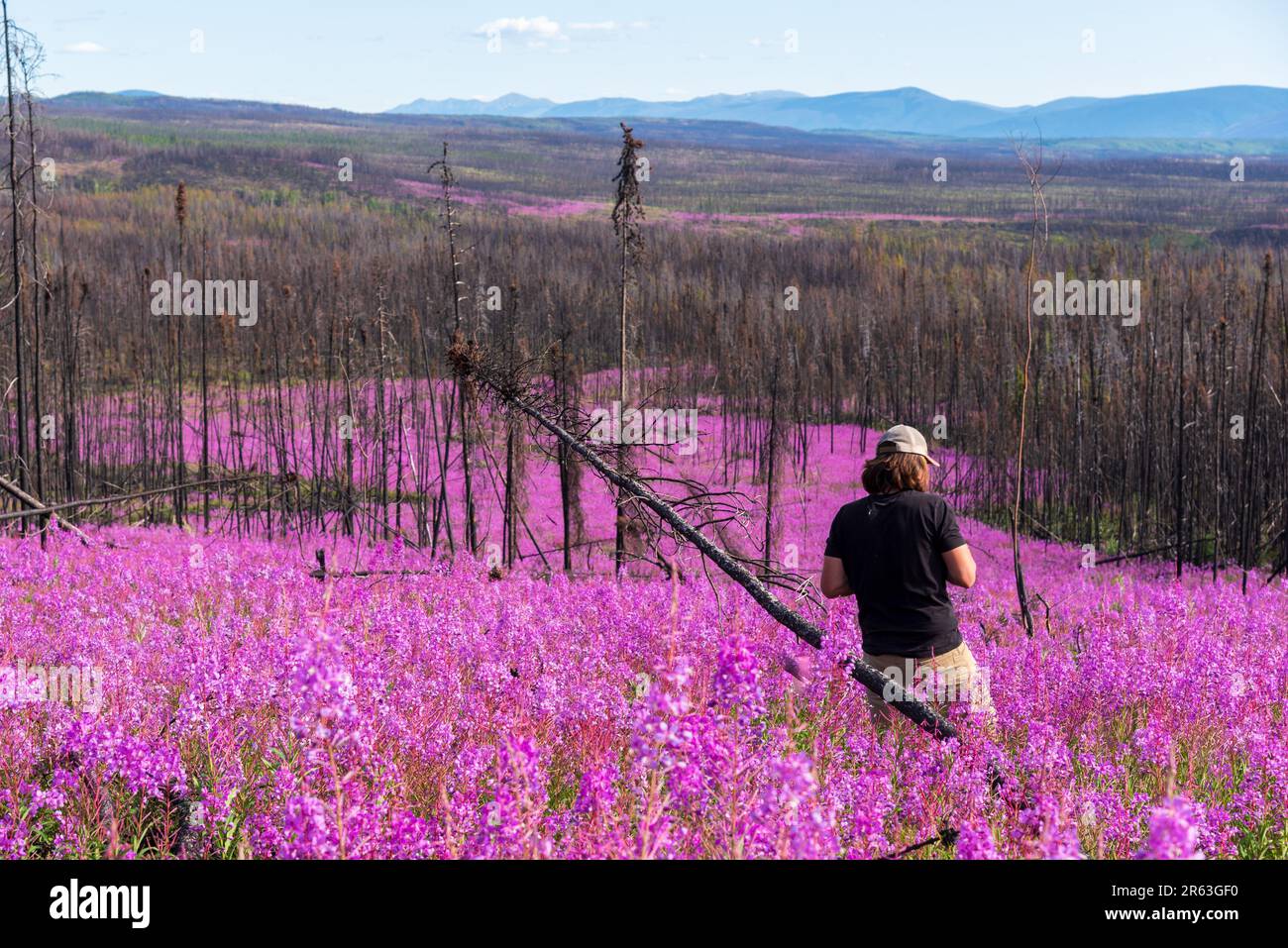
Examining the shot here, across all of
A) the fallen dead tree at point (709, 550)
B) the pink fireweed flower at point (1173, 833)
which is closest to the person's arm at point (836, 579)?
the fallen dead tree at point (709, 550)

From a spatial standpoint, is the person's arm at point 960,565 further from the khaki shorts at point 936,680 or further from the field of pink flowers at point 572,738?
the field of pink flowers at point 572,738

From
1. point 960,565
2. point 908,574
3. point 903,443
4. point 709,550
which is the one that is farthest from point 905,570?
point 709,550

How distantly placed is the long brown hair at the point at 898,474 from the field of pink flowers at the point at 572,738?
2.72 ft

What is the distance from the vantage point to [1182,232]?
11894 centimetres

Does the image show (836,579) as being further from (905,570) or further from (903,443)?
(903,443)

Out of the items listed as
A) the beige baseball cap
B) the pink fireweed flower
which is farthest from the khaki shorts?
the pink fireweed flower

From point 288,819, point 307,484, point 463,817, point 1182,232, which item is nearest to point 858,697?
point 463,817

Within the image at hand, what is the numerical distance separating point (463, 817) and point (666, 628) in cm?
367

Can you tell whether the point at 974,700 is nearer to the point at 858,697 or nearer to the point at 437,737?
the point at 858,697

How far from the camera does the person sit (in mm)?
5285

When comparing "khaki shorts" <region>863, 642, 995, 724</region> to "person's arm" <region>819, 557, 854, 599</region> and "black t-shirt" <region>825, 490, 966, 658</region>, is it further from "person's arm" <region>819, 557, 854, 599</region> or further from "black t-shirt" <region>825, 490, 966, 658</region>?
"person's arm" <region>819, 557, 854, 599</region>

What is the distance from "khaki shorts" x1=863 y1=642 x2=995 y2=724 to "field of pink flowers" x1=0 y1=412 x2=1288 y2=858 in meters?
0.20

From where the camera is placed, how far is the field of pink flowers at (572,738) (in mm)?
2645

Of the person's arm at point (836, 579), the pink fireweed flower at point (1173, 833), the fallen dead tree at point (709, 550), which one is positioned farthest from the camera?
the person's arm at point (836, 579)
